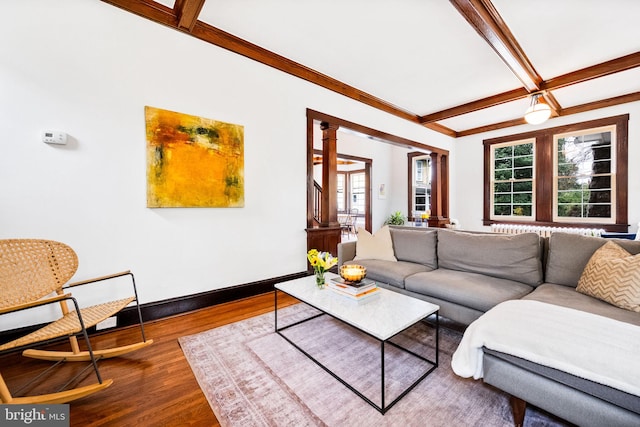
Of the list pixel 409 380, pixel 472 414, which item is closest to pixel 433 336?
pixel 409 380

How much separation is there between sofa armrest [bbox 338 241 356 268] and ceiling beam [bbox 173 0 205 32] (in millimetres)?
2756

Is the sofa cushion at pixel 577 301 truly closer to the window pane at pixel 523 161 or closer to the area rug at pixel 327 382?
the area rug at pixel 327 382

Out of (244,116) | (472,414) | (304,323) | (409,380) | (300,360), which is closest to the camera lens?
(472,414)

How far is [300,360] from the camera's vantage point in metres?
1.91

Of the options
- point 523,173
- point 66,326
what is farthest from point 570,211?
point 66,326

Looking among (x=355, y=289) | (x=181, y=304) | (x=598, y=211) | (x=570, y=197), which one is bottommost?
(x=181, y=304)

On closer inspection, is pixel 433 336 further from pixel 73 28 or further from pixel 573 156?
pixel 573 156

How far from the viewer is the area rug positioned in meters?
1.40

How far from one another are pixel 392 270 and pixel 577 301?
1.39 m

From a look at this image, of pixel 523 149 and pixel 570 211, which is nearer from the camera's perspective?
pixel 570 211

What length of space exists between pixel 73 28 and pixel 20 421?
2738mm

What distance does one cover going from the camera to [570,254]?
2.21 metres

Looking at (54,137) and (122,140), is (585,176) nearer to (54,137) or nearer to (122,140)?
(122,140)

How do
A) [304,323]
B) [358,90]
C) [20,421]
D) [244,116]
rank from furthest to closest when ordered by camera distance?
[358,90]
[244,116]
[304,323]
[20,421]
